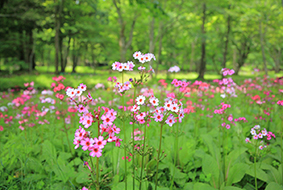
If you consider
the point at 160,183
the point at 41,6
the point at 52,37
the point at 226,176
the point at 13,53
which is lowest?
the point at 160,183

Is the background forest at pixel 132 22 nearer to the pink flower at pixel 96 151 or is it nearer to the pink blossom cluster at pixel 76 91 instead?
the pink blossom cluster at pixel 76 91

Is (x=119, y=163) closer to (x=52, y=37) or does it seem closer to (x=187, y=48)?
(x=52, y=37)

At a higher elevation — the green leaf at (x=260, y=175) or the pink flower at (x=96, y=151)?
the pink flower at (x=96, y=151)

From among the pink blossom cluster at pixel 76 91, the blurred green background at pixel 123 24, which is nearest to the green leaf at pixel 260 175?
the pink blossom cluster at pixel 76 91

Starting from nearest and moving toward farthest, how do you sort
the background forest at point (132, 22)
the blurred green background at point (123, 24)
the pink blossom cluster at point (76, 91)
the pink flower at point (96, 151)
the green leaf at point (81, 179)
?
the pink flower at point (96, 151), the pink blossom cluster at point (76, 91), the green leaf at point (81, 179), the blurred green background at point (123, 24), the background forest at point (132, 22)

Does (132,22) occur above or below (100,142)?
above

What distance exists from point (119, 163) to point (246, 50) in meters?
23.7

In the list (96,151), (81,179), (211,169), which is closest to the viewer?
(96,151)

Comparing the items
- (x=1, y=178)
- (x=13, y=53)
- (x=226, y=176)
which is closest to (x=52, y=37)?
(x=13, y=53)

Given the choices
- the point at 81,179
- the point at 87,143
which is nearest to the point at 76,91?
the point at 87,143

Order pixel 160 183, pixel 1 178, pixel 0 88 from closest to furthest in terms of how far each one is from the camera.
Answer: pixel 1 178, pixel 160 183, pixel 0 88

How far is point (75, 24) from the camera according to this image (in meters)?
17.0

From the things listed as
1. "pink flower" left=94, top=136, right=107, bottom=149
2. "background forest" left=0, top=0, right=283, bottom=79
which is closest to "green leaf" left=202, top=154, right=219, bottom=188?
"pink flower" left=94, top=136, right=107, bottom=149

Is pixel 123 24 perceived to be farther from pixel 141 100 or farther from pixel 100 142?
pixel 100 142
